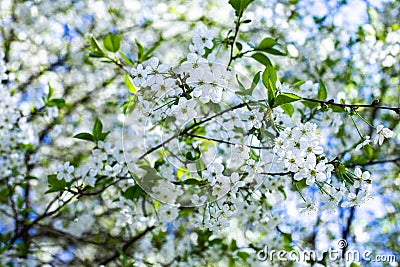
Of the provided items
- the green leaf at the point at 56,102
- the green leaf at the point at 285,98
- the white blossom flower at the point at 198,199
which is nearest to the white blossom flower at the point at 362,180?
the green leaf at the point at 285,98

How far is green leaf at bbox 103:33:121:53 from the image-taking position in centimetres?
174

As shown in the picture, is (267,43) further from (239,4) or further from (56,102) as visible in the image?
(56,102)

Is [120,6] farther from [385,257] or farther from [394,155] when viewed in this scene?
[385,257]

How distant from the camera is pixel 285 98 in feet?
4.12

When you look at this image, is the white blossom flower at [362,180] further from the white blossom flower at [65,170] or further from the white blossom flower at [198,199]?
the white blossom flower at [65,170]

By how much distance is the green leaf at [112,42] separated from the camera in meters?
1.74

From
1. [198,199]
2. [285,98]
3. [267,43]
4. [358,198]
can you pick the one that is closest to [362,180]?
[358,198]

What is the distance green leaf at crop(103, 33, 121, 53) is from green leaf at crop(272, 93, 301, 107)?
28.0 inches

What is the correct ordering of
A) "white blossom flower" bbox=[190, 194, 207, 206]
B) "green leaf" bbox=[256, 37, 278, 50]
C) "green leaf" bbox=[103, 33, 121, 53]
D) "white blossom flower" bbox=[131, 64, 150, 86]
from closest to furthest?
"white blossom flower" bbox=[131, 64, 150, 86], "white blossom flower" bbox=[190, 194, 207, 206], "green leaf" bbox=[256, 37, 278, 50], "green leaf" bbox=[103, 33, 121, 53]

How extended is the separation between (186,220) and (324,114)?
1.19 m

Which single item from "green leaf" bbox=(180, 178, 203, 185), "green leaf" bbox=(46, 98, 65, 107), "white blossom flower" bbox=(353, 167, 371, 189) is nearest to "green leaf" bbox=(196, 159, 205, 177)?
"green leaf" bbox=(180, 178, 203, 185)

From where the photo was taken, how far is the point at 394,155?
9.41ft

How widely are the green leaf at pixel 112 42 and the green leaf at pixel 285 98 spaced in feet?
2.33

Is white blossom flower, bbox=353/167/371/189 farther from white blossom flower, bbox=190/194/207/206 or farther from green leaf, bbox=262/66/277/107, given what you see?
white blossom flower, bbox=190/194/207/206
